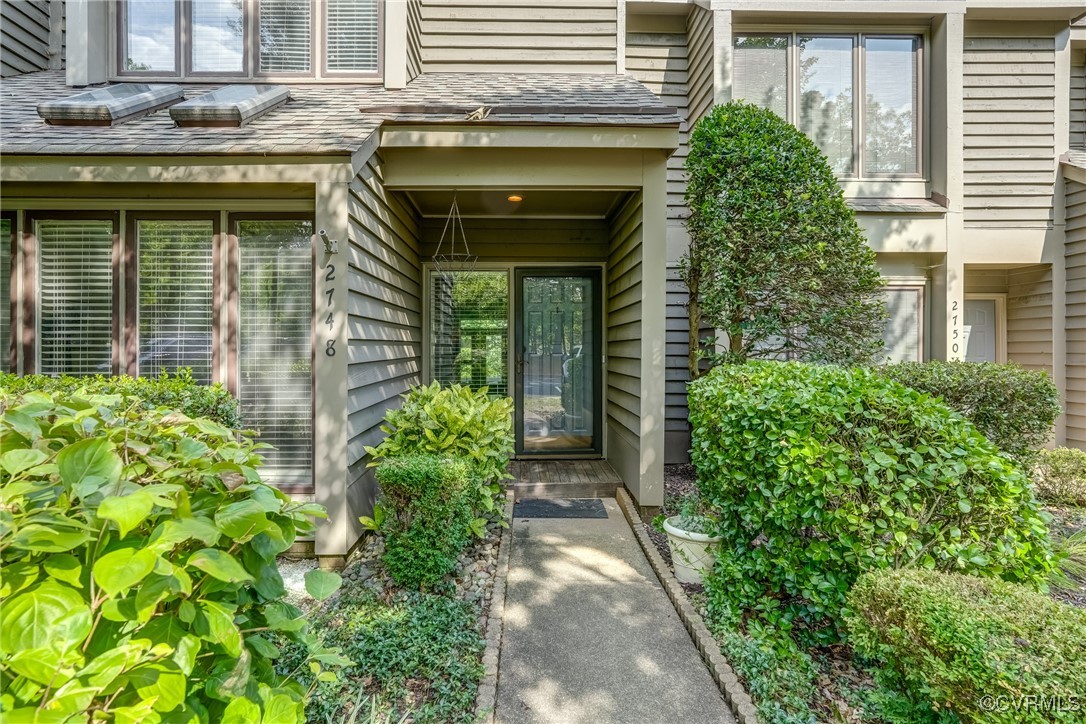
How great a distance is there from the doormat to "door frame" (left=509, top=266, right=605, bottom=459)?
113cm

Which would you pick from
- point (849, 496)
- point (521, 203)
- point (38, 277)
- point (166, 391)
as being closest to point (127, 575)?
point (849, 496)

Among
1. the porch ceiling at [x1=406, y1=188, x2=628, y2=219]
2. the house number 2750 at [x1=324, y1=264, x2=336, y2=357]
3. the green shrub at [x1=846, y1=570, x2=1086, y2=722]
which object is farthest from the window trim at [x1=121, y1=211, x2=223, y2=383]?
the green shrub at [x1=846, y1=570, x2=1086, y2=722]

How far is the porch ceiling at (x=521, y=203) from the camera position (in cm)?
504

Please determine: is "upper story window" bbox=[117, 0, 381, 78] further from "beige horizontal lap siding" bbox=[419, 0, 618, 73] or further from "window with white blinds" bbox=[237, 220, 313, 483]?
"window with white blinds" bbox=[237, 220, 313, 483]

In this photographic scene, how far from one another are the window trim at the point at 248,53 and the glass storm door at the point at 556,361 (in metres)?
2.90

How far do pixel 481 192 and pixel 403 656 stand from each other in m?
3.92

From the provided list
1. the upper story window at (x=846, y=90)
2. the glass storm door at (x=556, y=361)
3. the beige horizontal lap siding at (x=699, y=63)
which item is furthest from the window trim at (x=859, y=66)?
the glass storm door at (x=556, y=361)

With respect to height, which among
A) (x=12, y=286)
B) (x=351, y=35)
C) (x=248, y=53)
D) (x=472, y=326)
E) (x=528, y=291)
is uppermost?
(x=351, y=35)

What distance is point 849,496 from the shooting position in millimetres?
2559

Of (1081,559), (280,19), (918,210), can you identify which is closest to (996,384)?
(1081,559)

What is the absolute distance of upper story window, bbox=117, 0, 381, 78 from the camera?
517 centimetres

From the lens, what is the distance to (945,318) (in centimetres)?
566

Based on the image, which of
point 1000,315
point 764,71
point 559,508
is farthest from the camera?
point 1000,315

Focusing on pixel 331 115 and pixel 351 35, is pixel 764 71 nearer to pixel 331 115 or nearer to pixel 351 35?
pixel 351 35
